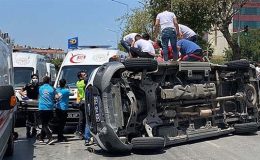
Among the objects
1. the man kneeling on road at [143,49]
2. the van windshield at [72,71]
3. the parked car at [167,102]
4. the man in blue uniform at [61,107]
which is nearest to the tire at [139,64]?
the parked car at [167,102]

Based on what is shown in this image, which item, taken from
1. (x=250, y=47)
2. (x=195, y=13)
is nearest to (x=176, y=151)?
(x=195, y=13)

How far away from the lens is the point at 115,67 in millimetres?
9961

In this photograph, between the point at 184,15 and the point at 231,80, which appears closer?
the point at 231,80

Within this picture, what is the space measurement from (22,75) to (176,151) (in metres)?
9.86

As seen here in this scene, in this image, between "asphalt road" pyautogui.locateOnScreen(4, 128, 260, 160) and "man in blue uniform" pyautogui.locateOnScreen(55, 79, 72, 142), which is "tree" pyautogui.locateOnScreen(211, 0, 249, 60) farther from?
"man in blue uniform" pyautogui.locateOnScreen(55, 79, 72, 142)

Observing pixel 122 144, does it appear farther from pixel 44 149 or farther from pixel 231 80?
pixel 231 80

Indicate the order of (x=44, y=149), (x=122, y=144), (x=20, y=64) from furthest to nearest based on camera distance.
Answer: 1. (x=20, y=64)
2. (x=44, y=149)
3. (x=122, y=144)

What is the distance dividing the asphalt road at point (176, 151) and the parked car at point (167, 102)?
7.5 inches

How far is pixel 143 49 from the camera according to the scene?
11.5m

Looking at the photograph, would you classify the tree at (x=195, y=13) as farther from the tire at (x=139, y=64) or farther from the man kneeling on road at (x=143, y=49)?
the tire at (x=139, y=64)

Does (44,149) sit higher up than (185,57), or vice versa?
(185,57)

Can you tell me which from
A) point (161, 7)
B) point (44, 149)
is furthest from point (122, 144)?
point (161, 7)

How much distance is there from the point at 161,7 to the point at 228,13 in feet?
14.2

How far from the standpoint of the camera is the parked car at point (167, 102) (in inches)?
390
